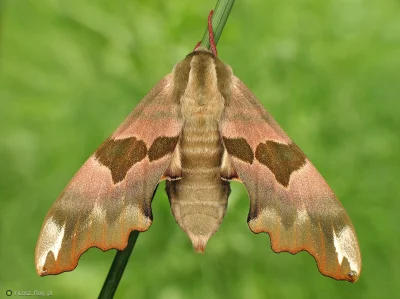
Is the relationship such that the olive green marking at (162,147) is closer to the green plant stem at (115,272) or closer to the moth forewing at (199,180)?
the moth forewing at (199,180)

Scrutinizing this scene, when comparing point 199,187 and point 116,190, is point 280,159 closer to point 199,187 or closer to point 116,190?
point 199,187

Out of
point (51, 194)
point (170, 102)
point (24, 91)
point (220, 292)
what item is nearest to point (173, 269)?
point (220, 292)

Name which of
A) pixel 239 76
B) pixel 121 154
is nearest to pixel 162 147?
pixel 121 154

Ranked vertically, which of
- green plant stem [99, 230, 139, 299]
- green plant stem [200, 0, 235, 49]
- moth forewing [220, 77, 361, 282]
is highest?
green plant stem [200, 0, 235, 49]

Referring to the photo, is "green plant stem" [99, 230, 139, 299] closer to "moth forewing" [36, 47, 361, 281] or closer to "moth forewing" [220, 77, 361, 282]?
"moth forewing" [36, 47, 361, 281]

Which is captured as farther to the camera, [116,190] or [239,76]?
[239,76]

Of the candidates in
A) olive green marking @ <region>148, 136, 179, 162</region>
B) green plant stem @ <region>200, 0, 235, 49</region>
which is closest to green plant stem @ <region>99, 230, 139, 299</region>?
olive green marking @ <region>148, 136, 179, 162</region>

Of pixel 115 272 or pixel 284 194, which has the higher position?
pixel 284 194
